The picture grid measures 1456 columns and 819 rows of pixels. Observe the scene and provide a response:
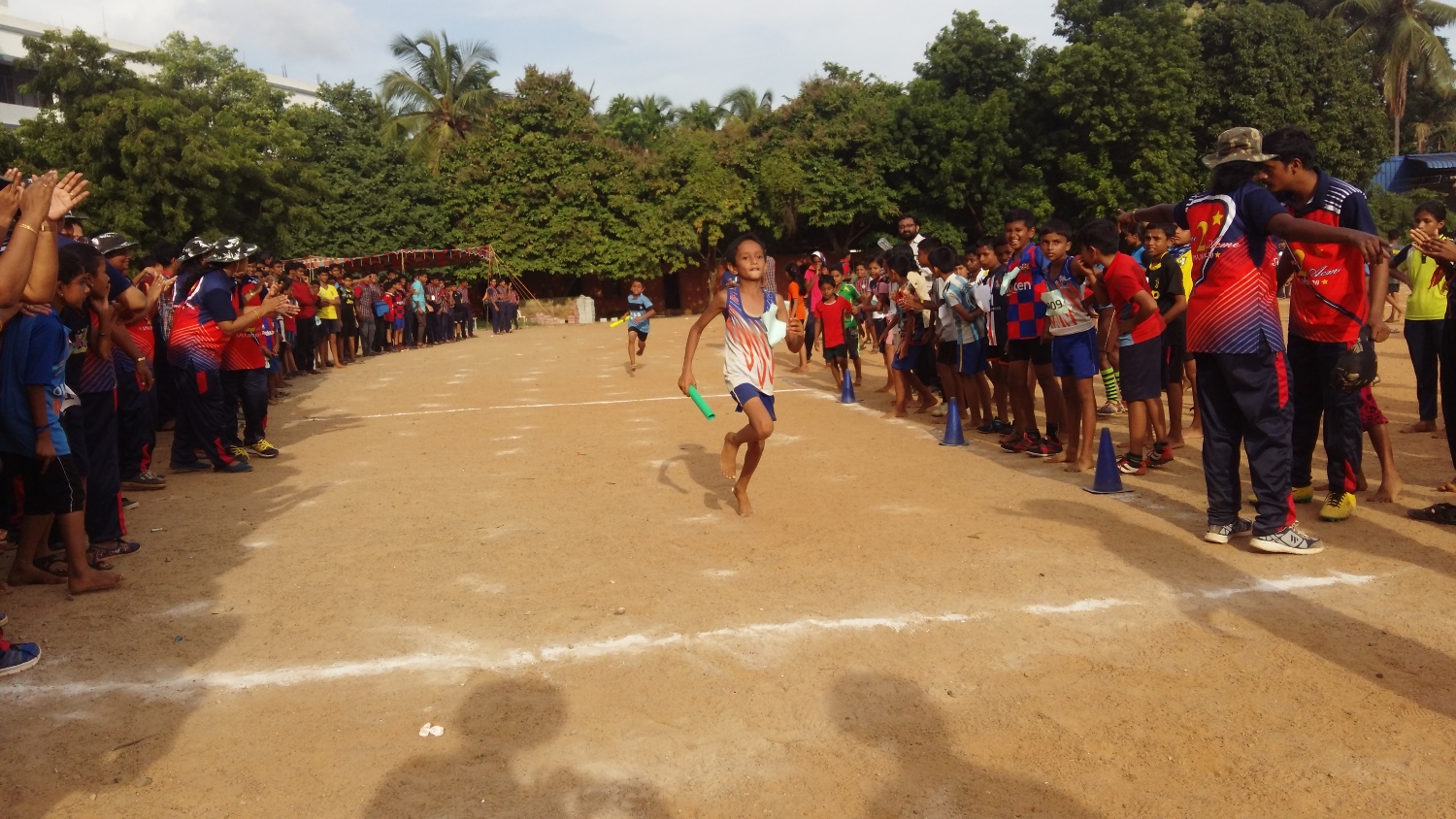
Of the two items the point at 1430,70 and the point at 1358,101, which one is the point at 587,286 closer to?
the point at 1358,101

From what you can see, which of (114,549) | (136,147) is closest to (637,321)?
(114,549)

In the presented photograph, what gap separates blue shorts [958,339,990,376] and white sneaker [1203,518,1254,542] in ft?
13.2

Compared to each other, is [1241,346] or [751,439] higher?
[1241,346]

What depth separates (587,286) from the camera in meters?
42.6

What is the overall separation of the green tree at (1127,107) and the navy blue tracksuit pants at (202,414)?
102 ft

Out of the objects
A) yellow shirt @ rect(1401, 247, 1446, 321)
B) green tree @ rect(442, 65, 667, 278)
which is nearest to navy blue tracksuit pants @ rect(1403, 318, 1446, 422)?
yellow shirt @ rect(1401, 247, 1446, 321)

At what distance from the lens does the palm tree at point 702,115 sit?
52.4 m

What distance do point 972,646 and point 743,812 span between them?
1.56 m

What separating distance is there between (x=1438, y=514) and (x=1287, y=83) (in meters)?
34.6

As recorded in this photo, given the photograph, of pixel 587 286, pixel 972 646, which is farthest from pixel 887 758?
pixel 587 286

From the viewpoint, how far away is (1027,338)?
838cm

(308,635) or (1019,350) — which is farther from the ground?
(1019,350)

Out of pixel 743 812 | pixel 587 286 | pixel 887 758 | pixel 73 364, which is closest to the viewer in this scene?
pixel 743 812

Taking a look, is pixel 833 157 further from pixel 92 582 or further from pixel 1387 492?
pixel 92 582
